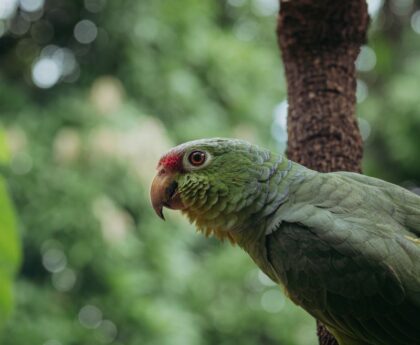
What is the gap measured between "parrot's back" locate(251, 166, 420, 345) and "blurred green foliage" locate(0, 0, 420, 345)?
9.74ft

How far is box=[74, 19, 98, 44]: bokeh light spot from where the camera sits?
567cm

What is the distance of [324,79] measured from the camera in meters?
2.28

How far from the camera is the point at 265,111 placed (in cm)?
612

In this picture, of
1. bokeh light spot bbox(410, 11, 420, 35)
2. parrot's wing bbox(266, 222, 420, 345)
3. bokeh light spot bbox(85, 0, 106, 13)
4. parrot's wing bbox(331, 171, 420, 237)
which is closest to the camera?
parrot's wing bbox(266, 222, 420, 345)

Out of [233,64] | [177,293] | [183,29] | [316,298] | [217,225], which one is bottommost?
[177,293]

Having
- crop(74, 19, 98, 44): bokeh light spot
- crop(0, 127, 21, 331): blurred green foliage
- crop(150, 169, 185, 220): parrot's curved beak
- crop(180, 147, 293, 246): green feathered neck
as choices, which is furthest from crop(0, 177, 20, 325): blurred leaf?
crop(74, 19, 98, 44): bokeh light spot

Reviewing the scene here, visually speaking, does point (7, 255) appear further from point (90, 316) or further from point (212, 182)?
point (90, 316)

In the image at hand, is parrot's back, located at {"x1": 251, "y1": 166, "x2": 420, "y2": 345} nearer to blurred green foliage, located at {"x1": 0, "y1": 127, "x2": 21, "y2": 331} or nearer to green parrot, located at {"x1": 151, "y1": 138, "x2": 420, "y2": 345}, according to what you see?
green parrot, located at {"x1": 151, "y1": 138, "x2": 420, "y2": 345}

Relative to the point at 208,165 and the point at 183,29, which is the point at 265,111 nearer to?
the point at 183,29

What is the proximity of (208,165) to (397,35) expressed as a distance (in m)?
5.29

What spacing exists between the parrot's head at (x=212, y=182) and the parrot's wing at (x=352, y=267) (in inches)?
6.6

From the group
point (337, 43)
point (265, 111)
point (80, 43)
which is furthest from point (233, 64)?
point (337, 43)

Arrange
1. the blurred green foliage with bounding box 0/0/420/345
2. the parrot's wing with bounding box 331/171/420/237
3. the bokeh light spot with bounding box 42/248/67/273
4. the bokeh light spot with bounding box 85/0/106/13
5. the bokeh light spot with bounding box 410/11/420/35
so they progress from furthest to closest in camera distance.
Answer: the bokeh light spot with bounding box 410/11/420/35
the bokeh light spot with bounding box 85/0/106/13
the bokeh light spot with bounding box 42/248/67/273
the blurred green foliage with bounding box 0/0/420/345
the parrot's wing with bounding box 331/171/420/237

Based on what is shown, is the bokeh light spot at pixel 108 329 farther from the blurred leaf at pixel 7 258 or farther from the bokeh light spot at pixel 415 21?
the bokeh light spot at pixel 415 21
